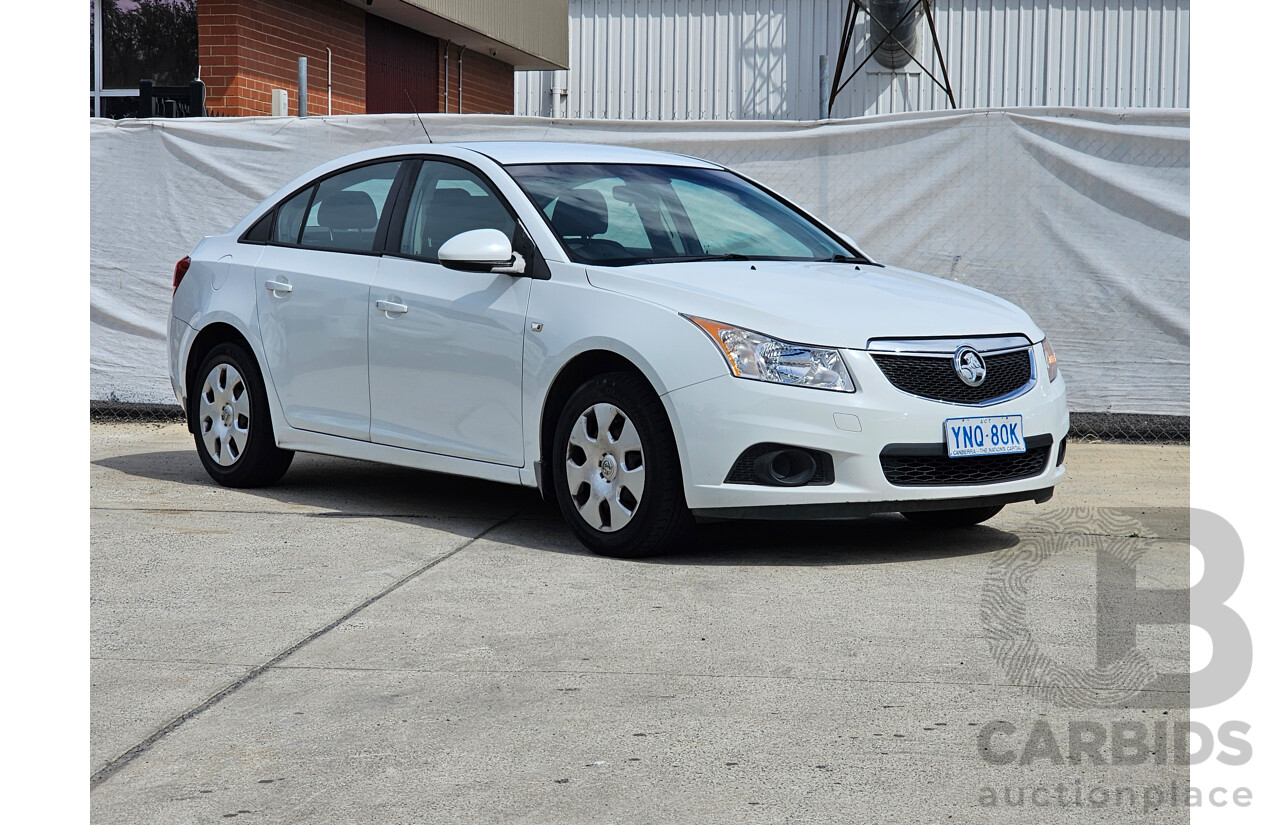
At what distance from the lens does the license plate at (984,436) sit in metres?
5.66

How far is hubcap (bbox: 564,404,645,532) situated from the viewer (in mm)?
5828

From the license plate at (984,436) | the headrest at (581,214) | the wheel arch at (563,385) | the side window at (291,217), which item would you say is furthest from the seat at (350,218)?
the license plate at (984,436)

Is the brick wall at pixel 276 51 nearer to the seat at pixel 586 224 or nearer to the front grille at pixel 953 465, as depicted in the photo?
the seat at pixel 586 224

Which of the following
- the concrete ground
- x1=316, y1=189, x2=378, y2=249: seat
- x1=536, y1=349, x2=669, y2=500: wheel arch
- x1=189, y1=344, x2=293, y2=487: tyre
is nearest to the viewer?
the concrete ground

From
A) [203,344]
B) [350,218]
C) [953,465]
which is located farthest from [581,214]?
[203,344]

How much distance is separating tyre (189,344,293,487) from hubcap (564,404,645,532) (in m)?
2.15

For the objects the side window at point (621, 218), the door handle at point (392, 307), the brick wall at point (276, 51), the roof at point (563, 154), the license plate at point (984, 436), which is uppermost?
the brick wall at point (276, 51)

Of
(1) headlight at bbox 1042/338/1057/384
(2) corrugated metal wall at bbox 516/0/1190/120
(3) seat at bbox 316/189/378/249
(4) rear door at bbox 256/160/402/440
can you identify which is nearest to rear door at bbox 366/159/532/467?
(4) rear door at bbox 256/160/402/440

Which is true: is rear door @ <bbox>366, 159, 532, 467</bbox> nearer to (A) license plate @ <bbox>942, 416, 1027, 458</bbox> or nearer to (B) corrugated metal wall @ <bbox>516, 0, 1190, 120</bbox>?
(A) license plate @ <bbox>942, 416, 1027, 458</bbox>

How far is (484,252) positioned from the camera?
6.22 m

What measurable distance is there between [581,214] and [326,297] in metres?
1.36

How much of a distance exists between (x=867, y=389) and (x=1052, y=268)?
13.7ft

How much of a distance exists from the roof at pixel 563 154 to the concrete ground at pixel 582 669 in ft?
5.37

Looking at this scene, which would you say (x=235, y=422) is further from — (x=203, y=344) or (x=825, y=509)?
(x=825, y=509)
